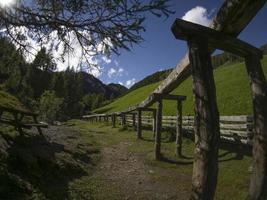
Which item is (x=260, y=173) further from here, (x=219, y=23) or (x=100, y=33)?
(x=100, y=33)

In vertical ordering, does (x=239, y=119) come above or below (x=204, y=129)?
above

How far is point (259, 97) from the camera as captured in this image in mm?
4875

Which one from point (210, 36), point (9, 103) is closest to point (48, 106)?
point (9, 103)

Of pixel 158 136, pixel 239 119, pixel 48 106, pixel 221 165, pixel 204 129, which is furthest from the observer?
pixel 48 106

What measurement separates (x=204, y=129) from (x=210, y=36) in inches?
55.3

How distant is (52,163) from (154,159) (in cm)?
477

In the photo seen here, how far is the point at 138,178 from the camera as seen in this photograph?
949 cm

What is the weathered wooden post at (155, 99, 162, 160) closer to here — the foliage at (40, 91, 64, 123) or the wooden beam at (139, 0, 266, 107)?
the wooden beam at (139, 0, 266, 107)

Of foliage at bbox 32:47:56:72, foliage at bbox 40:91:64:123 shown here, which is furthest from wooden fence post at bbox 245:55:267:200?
foliage at bbox 40:91:64:123

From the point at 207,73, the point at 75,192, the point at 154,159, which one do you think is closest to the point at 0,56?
the point at 75,192

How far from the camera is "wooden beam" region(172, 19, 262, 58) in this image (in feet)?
14.8

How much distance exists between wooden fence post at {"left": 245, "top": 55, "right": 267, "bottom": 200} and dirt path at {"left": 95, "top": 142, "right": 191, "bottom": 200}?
135 inches

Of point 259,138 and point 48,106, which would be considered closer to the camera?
point 259,138

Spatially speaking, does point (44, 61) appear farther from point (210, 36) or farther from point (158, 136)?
point (158, 136)
